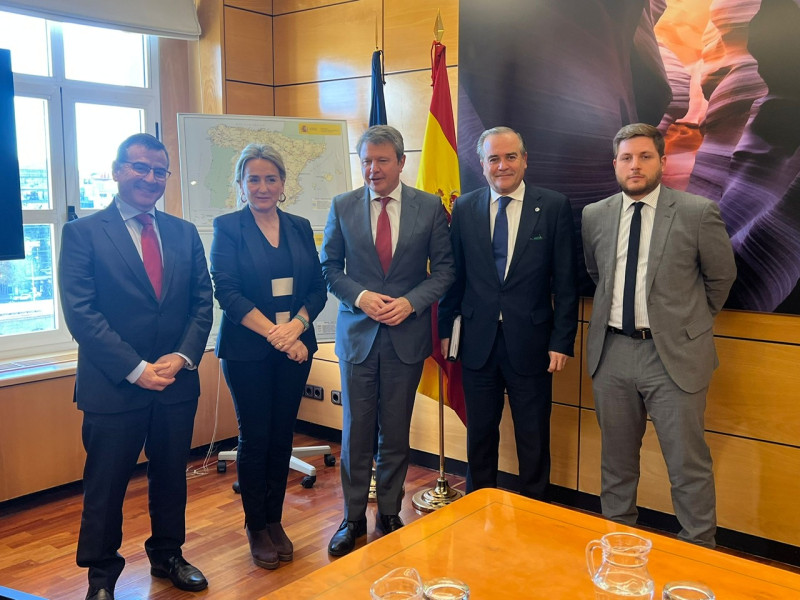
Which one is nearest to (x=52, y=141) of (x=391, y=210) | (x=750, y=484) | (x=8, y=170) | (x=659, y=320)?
(x=8, y=170)

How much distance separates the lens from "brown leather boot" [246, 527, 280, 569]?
3.06 meters

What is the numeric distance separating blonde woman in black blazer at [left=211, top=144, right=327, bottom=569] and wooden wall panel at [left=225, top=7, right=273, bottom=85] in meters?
2.05

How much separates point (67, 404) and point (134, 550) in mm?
1071

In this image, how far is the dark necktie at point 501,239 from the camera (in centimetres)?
323

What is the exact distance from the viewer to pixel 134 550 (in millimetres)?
3242

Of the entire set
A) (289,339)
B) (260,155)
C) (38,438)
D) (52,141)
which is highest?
(52,141)

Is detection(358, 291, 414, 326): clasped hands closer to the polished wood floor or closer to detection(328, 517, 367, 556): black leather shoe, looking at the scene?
detection(328, 517, 367, 556): black leather shoe

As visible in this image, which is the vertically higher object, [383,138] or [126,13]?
[126,13]

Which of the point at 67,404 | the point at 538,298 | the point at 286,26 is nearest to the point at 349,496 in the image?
the point at 538,298

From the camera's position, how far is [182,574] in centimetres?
286

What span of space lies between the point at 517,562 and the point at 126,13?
4167 mm

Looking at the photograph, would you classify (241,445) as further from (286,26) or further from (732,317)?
(286,26)

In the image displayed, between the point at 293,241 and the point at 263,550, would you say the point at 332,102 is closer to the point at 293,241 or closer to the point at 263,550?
the point at 293,241

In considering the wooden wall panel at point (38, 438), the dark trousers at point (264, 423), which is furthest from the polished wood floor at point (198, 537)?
the dark trousers at point (264, 423)
